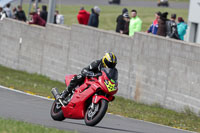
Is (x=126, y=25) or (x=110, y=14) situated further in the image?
(x=110, y=14)

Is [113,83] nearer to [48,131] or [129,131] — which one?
[129,131]

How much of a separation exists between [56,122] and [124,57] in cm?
768

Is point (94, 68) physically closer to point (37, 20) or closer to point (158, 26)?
point (158, 26)

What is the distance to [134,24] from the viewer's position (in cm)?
1858

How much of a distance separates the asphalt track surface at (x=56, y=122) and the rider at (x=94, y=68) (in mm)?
743

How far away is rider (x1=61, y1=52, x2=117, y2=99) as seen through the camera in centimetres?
1028

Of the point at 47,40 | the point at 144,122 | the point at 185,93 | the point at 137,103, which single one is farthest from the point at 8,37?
the point at 144,122

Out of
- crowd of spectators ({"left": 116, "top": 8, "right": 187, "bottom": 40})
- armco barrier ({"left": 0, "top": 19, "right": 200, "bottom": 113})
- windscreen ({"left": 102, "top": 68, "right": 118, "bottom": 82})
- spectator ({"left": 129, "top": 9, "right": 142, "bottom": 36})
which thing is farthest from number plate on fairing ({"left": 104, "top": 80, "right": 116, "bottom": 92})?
spectator ({"left": 129, "top": 9, "right": 142, "bottom": 36})

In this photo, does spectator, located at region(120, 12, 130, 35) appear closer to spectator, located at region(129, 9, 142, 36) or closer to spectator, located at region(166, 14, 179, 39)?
spectator, located at region(129, 9, 142, 36)

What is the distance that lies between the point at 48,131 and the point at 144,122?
5.05 metres

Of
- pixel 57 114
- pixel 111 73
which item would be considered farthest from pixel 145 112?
pixel 111 73

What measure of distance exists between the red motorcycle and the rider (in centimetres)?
9

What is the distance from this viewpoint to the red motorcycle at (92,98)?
397 inches

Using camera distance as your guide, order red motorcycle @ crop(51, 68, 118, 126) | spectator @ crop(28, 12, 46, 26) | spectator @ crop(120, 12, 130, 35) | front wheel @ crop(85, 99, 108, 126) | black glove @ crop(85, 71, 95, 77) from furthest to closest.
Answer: spectator @ crop(28, 12, 46, 26) → spectator @ crop(120, 12, 130, 35) → black glove @ crop(85, 71, 95, 77) → red motorcycle @ crop(51, 68, 118, 126) → front wheel @ crop(85, 99, 108, 126)
